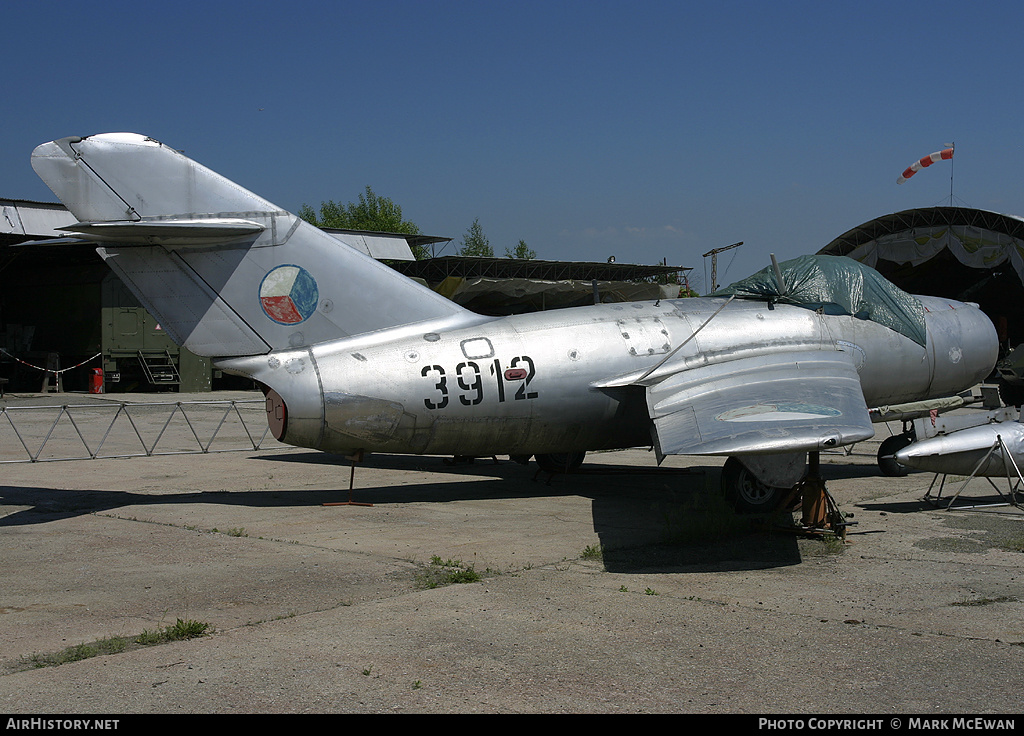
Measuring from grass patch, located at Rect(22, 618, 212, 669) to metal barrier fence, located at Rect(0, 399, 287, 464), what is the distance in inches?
409

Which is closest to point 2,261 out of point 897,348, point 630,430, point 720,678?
point 630,430

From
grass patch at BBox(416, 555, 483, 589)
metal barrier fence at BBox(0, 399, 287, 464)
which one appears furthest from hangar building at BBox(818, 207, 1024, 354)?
grass patch at BBox(416, 555, 483, 589)

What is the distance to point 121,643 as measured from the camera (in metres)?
5.78

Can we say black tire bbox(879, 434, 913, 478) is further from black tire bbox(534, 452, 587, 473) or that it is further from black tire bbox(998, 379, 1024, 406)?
black tire bbox(998, 379, 1024, 406)

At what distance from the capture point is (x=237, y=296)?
10.7 m

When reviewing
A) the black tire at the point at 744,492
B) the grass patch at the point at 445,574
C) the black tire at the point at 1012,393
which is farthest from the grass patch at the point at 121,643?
the black tire at the point at 1012,393

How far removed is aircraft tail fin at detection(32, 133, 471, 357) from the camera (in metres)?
10.1

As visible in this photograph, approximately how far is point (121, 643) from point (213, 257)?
19.7ft

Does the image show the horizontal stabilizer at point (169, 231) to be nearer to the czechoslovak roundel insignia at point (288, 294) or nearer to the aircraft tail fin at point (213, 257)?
the aircraft tail fin at point (213, 257)

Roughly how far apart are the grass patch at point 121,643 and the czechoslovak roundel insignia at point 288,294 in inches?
205

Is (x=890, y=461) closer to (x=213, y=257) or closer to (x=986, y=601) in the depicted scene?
(x=986, y=601)

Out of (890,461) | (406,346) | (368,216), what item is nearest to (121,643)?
(406,346)
